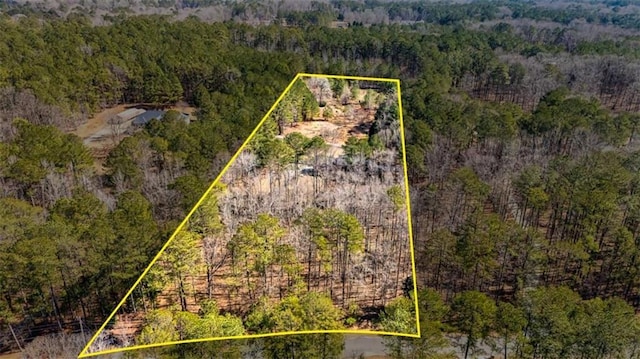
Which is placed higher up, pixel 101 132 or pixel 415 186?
pixel 101 132

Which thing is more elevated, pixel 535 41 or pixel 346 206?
pixel 535 41

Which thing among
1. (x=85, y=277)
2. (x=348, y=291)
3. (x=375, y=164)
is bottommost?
(x=85, y=277)

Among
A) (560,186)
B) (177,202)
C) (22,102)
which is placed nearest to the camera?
(177,202)

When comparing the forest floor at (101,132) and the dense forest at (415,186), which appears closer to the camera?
the dense forest at (415,186)

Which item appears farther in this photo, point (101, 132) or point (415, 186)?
point (101, 132)

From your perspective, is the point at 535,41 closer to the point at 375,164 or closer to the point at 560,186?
the point at 560,186

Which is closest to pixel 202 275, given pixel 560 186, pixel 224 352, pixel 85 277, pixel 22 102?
pixel 224 352

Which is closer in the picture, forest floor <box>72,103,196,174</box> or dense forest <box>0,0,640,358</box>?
dense forest <box>0,0,640,358</box>

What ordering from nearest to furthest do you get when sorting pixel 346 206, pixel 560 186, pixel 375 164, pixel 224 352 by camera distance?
pixel 375 164 < pixel 346 206 < pixel 224 352 < pixel 560 186
